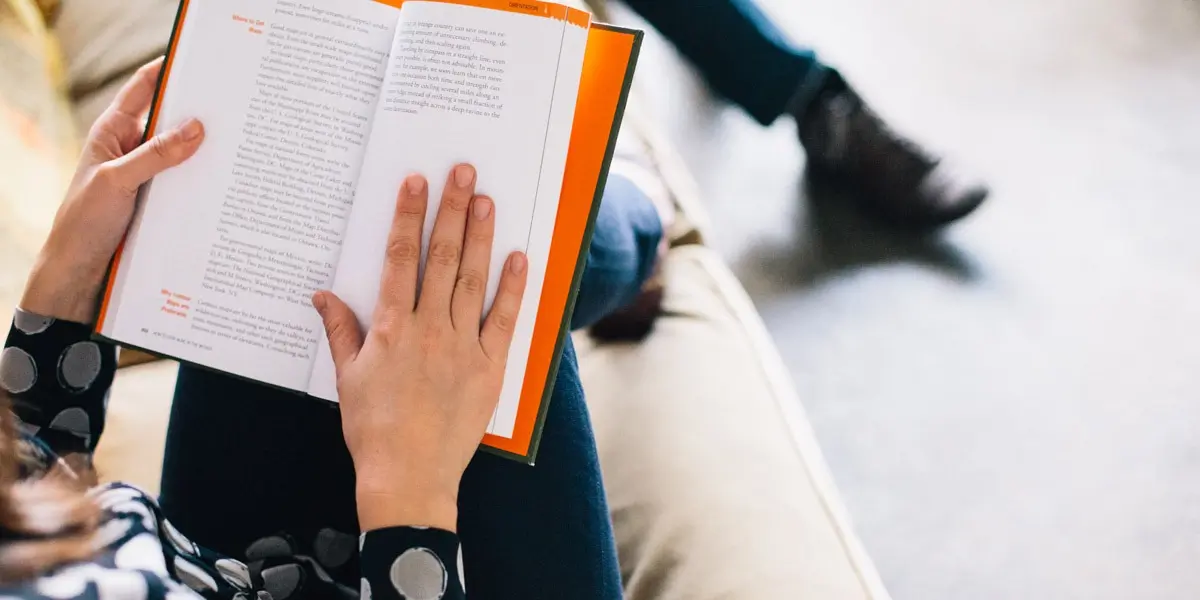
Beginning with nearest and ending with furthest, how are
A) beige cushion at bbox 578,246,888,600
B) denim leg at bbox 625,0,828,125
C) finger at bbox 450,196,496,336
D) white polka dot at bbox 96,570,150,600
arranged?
white polka dot at bbox 96,570,150,600
finger at bbox 450,196,496,336
beige cushion at bbox 578,246,888,600
denim leg at bbox 625,0,828,125

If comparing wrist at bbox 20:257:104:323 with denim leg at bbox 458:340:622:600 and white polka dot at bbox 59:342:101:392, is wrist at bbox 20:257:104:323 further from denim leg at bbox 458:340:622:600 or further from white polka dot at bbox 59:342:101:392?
denim leg at bbox 458:340:622:600

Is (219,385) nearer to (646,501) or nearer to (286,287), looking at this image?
(286,287)

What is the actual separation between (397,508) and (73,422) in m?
0.27

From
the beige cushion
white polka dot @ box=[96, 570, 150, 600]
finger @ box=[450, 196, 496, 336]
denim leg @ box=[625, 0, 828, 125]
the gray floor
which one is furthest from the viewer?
denim leg @ box=[625, 0, 828, 125]

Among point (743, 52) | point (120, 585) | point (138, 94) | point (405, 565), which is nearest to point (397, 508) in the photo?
point (405, 565)

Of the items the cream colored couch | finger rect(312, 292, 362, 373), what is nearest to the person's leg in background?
the cream colored couch

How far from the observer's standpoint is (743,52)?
1.12 meters

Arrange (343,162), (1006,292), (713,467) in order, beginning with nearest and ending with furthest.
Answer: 1. (343,162)
2. (713,467)
3. (1006,292)

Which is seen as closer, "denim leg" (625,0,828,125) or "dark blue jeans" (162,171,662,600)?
"dark blue jeans" (162,171,662,600)

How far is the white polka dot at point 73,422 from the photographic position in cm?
56

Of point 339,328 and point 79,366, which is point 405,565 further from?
point 79,366

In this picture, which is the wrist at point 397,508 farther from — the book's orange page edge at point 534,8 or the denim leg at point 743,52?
the denim leg at point 743,52

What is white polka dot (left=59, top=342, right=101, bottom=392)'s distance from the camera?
550 millimetres

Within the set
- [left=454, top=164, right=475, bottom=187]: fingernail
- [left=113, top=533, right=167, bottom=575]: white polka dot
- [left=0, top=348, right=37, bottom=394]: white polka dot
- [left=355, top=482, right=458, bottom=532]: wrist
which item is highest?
[left=454, top=164, right=475, bottom=187]: fingernail
